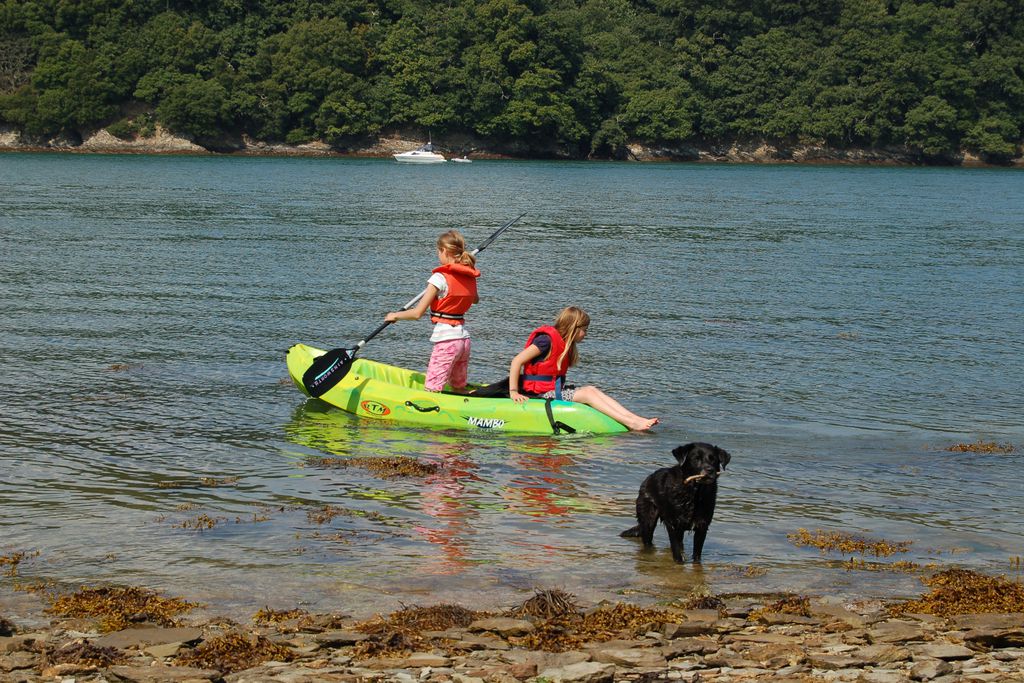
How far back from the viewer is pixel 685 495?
845 centimetres

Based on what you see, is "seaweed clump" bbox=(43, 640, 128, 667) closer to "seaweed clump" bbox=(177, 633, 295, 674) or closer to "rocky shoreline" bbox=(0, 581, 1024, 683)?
"rocky shoreline" bbox=(0, 581, 1024, 683)

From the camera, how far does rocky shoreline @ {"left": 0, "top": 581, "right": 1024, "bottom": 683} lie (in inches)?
256

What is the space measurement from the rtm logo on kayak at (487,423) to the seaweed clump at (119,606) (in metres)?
5.67

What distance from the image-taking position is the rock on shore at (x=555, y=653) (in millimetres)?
6480

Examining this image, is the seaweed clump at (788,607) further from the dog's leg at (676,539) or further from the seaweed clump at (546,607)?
the seaweed clump at (546,607)

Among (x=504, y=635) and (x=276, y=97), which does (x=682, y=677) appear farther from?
(x=276, y=97)

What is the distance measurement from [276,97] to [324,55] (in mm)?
6972

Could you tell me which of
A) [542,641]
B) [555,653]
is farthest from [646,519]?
[555,653]

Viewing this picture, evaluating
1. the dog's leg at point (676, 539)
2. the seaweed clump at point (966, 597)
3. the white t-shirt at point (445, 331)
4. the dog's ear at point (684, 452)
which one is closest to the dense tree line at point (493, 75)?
the white t-shirt at point (445, 331)

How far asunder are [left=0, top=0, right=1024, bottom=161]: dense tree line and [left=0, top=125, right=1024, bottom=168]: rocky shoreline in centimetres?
96

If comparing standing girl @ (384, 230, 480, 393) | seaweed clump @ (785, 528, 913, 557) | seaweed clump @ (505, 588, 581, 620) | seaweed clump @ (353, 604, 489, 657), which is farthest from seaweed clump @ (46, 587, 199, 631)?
standing girl @ (384, 230, 480, 393)

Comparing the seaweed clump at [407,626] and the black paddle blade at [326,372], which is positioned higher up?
the black paddle blade at [326,372]

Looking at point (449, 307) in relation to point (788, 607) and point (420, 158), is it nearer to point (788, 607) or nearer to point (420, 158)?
point (788, 607)

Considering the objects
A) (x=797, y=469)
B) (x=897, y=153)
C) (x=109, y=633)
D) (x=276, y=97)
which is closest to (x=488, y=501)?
(x=797, y=469)
